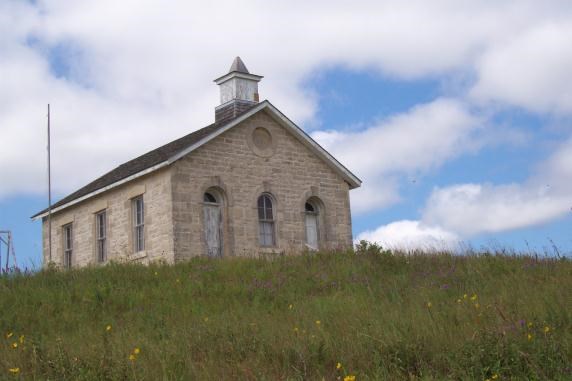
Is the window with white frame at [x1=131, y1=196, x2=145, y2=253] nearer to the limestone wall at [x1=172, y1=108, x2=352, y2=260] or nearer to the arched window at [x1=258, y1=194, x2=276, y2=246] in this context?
the limestone wall at [x1=172, y1=108, x2=352, y2=260]

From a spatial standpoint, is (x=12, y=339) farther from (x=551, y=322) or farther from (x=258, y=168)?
(x=258, y=168)

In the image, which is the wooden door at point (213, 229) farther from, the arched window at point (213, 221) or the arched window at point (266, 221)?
the arched window at point (266, 221)

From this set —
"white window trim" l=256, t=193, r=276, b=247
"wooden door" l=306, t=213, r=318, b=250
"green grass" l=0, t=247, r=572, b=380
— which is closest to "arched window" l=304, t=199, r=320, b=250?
"wooden door" l=306, t=213, r=318, b=250

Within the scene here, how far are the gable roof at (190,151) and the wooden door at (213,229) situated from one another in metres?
1.84

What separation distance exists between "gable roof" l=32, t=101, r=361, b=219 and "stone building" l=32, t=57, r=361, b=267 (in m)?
0.04

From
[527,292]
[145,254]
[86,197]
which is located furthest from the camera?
[86,197]

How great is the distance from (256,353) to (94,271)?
7.34 meters

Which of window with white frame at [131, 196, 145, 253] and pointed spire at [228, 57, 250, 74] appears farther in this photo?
pointed spire at [228, 57, 250, 74]

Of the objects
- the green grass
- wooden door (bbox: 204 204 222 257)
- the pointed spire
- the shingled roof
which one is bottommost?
the green grass

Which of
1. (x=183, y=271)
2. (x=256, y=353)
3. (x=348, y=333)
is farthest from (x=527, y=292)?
(x=183, y=271)

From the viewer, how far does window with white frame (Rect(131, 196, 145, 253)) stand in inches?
858

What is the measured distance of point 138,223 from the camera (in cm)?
2203

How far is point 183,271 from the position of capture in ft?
48.7

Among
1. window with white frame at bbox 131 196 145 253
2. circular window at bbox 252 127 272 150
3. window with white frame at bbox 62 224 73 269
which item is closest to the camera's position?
window with white frame at bbox 131 196 145 253
